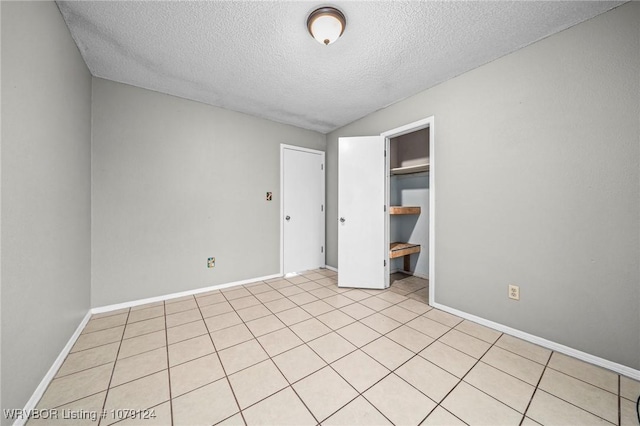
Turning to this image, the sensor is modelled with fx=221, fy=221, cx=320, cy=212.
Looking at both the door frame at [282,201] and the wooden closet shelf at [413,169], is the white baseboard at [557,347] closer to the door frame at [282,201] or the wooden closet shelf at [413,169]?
the wooden closet shelf at [413,169]

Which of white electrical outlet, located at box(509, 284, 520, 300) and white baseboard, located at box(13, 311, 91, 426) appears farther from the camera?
white electrical outlet, located at box(509, 284, 520, 300)

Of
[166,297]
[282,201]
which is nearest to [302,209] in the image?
[282,201]

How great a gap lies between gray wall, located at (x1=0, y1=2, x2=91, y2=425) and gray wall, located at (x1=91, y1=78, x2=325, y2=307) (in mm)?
403

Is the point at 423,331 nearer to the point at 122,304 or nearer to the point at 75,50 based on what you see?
the point at 122,304

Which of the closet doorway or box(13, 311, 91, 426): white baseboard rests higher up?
the closet doorway

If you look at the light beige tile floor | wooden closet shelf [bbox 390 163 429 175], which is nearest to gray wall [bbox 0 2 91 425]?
the light beige tile floor

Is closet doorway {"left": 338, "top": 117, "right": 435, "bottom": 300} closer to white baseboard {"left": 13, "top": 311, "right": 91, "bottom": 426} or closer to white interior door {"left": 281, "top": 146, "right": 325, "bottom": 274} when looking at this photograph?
white interior door {"left": 281, "top": 146, "right": 325, "bottom": 274}

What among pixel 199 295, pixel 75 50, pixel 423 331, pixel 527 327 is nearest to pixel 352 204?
pixel 423 331

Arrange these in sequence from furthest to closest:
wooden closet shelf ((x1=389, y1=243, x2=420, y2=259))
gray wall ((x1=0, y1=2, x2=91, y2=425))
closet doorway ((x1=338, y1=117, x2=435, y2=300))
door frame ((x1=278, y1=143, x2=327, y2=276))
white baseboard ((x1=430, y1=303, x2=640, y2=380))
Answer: door frame ((x1=278, y1=143, x2=327, y2=276)) → wooden closet shelf ((x1=389, y1=243, x2=420, y2=259)) → closet doorway ((x1=338, y1=117, x2=435, y2=300)) → white baseboard ((x1=430, y1=303, x2=640, y2=380)) → gray wall ((x1=0, y1=2, x2=91, y2=425))

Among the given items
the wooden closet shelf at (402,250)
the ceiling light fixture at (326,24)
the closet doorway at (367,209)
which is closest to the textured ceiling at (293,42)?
the ceiling light fixture at (326,24)

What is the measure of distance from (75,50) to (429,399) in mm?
3756

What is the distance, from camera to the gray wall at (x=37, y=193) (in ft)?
3.57

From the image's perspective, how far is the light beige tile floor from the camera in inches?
47.3

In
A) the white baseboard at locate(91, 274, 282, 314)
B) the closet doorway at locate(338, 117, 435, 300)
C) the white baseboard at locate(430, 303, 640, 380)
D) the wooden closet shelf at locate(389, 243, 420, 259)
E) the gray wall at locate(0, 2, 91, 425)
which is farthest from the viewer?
the wooden closet shelf at locate(389, 243, 420, 259)
